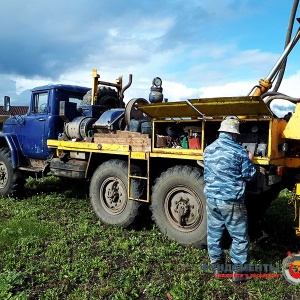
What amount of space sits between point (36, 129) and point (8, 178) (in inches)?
52.4

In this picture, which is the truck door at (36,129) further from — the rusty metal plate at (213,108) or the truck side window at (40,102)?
the rusty metal plate at (213,108)

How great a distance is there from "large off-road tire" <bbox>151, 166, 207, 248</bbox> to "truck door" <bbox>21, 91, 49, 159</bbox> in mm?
3212

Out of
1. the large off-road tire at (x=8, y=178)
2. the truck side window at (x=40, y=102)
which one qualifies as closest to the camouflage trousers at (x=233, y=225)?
the truck side window at (x=40, y=102)

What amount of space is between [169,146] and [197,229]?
1274 millimetres

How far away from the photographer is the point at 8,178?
7.66 meters

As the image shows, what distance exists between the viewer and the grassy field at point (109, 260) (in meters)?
3.61

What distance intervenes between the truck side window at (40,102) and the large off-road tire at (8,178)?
1.23 metres

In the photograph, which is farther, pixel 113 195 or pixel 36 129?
pixel 36 129

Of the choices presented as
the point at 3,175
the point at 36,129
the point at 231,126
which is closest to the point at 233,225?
the point at 231,126

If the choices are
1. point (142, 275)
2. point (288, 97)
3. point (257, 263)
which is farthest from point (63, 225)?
point (288, 97)

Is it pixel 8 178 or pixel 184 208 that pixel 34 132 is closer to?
pixel 8 178

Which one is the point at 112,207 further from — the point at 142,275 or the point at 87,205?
the point at 142,275

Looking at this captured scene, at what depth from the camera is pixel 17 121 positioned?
25.4 ft

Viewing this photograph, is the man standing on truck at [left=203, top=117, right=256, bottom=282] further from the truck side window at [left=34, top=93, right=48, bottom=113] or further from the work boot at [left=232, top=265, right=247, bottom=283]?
the truck side window at [left=34, top=93, right=48, bottom=113]
